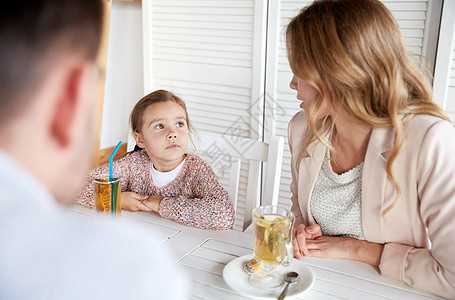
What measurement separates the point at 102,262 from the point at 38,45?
0.54 feet

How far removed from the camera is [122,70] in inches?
121

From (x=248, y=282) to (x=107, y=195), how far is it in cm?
48

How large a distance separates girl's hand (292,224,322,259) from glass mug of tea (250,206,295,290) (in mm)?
145

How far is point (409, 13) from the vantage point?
2.09 metres

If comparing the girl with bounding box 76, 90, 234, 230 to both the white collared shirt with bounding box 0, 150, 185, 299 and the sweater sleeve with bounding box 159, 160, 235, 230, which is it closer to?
the sweater sleeve with bounding box 159, 160, 235, 230

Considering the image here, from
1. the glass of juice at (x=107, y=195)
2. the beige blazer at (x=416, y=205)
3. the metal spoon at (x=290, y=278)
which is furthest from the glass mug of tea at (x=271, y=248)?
the glass of juice at (x=107, y=195)

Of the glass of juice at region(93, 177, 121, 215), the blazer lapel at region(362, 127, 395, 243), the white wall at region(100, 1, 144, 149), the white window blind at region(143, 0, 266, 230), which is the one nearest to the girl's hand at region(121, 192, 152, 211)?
the glass of juice at region(93, 177, 121, 215)

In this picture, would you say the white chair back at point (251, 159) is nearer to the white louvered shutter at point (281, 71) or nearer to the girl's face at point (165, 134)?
the girl's face at point (165, 134)

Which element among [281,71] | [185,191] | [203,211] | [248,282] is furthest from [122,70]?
[248,282]

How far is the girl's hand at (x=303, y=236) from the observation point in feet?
3.91

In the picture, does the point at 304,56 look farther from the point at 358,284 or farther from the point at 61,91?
the point at 61,91

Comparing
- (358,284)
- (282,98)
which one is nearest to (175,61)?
(282,98)

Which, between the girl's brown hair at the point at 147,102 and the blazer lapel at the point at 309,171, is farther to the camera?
the girl's brown hair at the point at 147,102

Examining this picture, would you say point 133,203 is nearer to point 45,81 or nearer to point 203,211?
point 203,211
